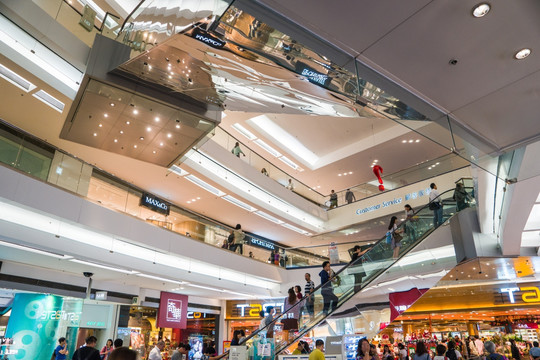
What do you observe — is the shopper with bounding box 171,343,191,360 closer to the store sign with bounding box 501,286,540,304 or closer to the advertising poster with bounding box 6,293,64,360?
the advertising poster with bounding box 6,293,64,360

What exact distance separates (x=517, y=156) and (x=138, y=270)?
996cm

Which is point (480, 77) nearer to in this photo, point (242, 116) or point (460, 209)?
point (460, 209)

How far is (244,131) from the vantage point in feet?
55.0

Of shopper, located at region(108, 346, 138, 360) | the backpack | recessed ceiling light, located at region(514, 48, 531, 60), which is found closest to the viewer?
shopper, located at region(108, 346, 138, 360)

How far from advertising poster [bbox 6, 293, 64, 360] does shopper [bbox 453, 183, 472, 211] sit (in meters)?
12.3

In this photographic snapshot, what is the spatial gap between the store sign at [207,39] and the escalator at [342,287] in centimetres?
654

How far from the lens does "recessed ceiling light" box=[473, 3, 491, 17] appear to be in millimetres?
2166

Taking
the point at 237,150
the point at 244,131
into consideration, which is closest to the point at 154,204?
the point at 237,150

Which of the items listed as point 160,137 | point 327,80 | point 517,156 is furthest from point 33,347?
point 517,156

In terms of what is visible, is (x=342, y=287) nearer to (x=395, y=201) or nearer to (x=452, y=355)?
(x=452, y=355)

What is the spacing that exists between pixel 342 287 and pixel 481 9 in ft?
23.6

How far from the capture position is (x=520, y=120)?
336 centimetres

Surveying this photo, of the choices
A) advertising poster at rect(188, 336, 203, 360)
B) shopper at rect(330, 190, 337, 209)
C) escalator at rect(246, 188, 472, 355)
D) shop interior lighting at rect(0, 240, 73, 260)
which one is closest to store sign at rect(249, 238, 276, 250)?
advertising poster at rect(188, 336, 203, 360)

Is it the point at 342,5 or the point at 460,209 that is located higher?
the point at 460,209
